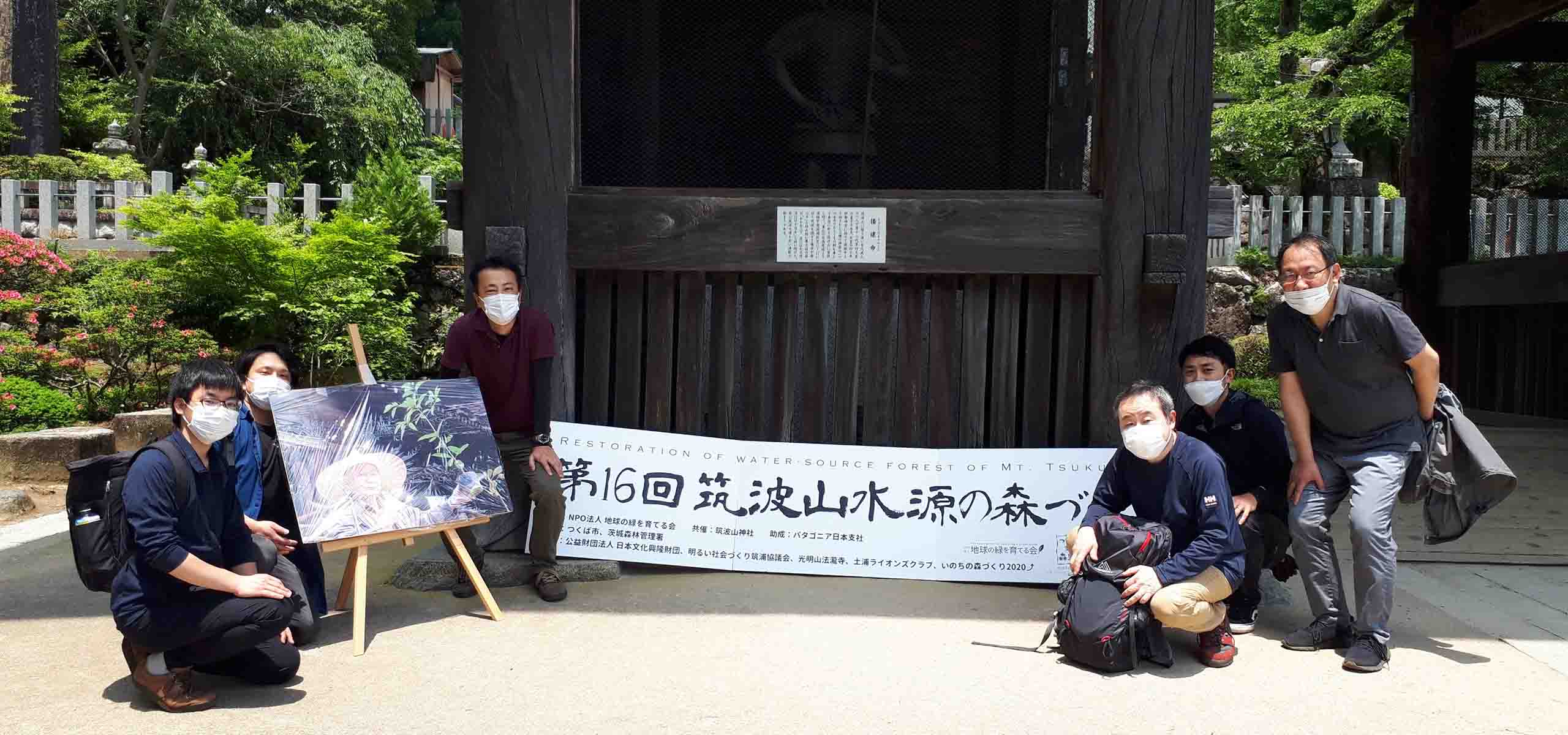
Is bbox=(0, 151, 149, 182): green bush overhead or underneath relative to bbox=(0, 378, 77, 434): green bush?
overhead

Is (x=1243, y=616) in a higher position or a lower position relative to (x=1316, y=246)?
lower

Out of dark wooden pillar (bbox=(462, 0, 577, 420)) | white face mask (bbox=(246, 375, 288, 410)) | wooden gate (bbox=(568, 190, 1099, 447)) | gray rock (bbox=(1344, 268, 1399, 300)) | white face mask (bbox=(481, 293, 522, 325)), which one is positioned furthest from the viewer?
gray rock (bbox=(1344, 268, 1399, 300))

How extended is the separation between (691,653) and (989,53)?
5.51m

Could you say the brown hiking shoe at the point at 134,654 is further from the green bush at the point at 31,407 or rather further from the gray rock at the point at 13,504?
the green bush at the point at 31,407

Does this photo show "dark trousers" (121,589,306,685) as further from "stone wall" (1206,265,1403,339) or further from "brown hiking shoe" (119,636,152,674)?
"stone wall" (1206,265,1403,339)

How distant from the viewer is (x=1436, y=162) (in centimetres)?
1189

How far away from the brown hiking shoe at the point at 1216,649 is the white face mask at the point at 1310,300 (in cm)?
112

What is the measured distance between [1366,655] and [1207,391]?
1085mm

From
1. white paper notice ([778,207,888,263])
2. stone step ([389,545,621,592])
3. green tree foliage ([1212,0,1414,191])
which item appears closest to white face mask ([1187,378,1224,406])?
white paper notice ([778,207,888,263])

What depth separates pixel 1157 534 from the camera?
384 centimetres

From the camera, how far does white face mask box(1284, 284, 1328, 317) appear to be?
3961 mm

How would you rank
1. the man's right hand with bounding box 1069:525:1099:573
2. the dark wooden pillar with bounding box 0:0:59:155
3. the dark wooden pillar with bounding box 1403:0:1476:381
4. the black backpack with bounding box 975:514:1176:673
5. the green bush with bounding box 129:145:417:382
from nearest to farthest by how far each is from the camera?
the black backpack with bounding box 975:514:1176:673
the man's right hand with bounding box 1069:525:1099:573
the green bush with bounding box 129:145:417:382
the dark wooden pillar with bounding box 1403:0:1476:381
the dark wooden pillar with bounding box 0:0:59:155

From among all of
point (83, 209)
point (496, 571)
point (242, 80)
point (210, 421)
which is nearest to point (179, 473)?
point (210, 421)

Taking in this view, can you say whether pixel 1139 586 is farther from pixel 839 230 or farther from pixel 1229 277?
pixel 1229 277
